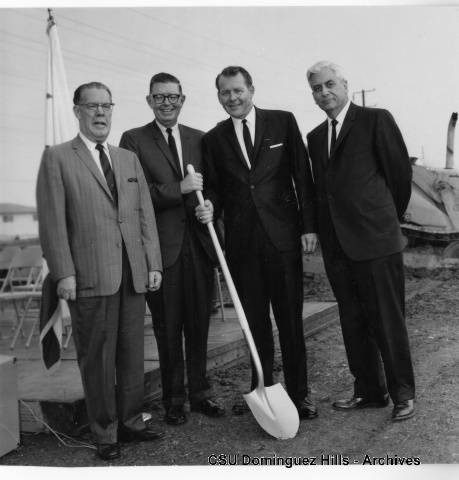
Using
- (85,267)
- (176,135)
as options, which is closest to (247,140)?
(176,135)

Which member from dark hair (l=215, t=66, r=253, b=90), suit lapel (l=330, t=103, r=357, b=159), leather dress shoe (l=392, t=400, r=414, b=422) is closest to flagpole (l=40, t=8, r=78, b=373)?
dark hair (l=215, t=66, r=253, b=90)

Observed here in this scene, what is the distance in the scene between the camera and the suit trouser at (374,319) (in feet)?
10.3

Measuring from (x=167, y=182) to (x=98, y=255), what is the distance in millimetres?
696

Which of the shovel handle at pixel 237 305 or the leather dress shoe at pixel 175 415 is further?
the leather dress shoe at pixel 175 415

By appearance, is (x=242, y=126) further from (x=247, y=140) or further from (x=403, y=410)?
(x=403, y=410)

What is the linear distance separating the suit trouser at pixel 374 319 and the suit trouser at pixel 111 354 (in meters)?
1.20

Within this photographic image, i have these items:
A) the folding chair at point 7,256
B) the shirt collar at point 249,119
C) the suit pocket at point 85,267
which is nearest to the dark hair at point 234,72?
the shirt collar at point 249,119

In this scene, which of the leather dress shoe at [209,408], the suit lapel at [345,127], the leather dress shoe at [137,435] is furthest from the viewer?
the leather dress shoe at [209,408]

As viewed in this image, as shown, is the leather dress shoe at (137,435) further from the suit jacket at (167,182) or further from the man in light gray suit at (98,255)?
the suit jacket at (167,182)

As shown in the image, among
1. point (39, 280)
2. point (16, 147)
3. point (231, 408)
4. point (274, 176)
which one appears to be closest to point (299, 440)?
point (231, 408)

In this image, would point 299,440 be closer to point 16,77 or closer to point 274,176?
point 274,176

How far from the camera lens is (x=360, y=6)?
3252 mm

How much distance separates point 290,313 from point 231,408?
777 mm

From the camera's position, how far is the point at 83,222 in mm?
2900
